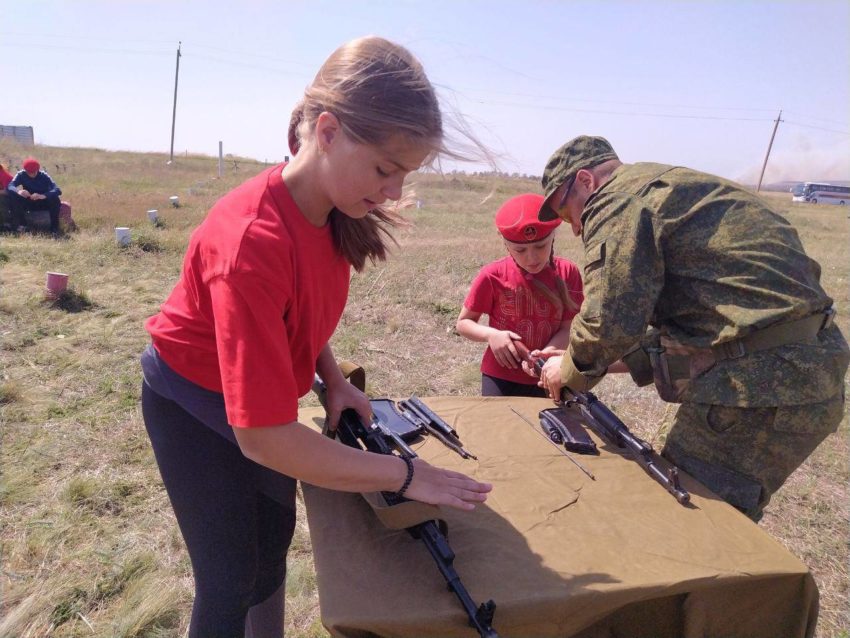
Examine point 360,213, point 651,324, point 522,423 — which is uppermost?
point 360,213

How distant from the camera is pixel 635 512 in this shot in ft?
5.50

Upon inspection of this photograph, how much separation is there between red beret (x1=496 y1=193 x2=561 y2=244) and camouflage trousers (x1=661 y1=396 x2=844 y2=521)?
1.16 m

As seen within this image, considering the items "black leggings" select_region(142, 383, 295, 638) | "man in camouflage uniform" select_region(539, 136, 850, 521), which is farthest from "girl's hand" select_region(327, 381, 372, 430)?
"man in camouflage uniform" select_region(539, 136, 850, 521)

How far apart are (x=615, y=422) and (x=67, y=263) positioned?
8.71 meters

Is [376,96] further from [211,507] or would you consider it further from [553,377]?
[553,377]

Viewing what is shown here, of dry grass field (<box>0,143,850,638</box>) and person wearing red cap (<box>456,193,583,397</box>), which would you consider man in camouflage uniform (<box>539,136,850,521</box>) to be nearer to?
dry grass field (<box>0,143,850,638</box>)

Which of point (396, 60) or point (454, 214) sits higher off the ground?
point (396, 60)

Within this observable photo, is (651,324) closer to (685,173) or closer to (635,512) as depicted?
(685,173)

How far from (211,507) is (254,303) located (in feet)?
1.97

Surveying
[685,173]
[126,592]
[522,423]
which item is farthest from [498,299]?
[126,592]

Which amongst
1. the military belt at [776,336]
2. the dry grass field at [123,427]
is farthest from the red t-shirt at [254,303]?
the military belt at [776,336]

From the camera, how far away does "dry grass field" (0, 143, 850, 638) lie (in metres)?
2.52

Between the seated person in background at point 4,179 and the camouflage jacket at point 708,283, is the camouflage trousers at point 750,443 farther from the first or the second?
the seated person in background at point 4,179

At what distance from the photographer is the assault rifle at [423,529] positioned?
1220mm
